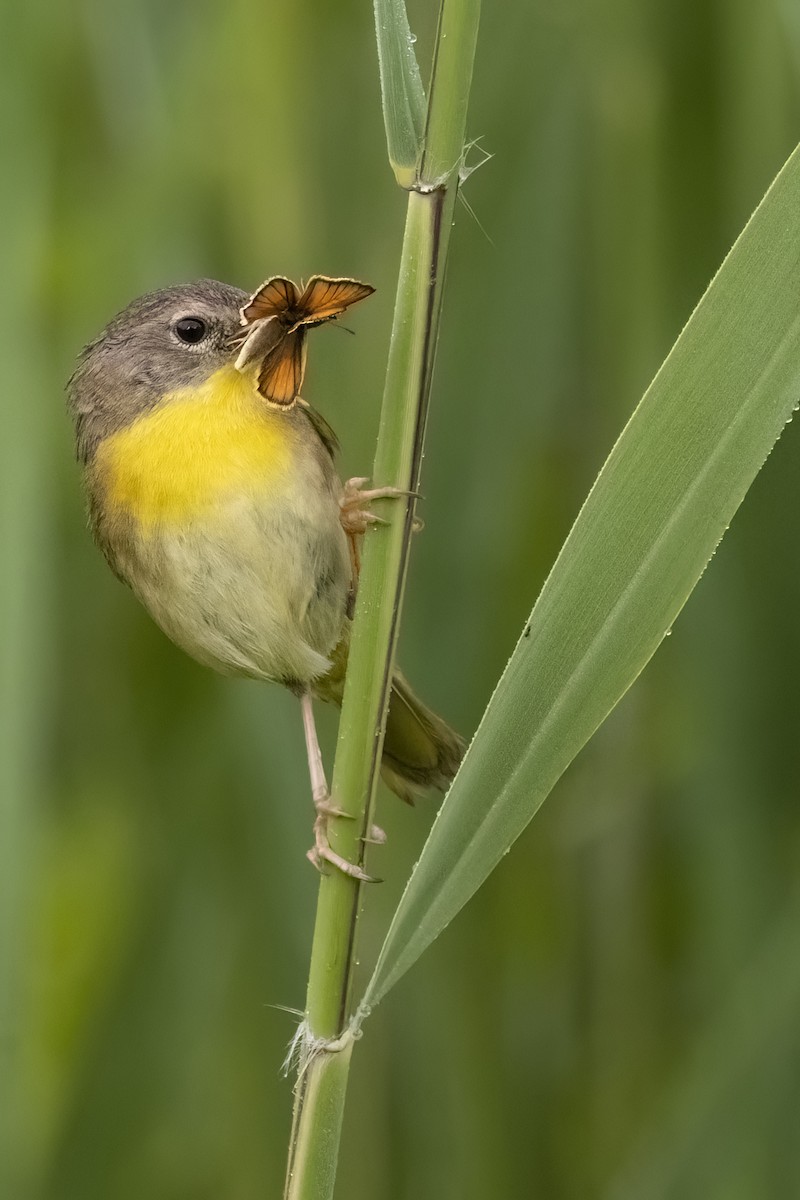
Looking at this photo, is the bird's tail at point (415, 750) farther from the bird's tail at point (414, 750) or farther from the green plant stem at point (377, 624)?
the green plant stem at point (377, 624)

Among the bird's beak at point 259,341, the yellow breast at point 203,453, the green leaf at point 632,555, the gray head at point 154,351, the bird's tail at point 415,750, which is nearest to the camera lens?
the green leaf at point 632,555

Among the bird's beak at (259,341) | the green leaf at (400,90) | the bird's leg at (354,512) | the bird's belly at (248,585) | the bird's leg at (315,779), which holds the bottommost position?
the bird's leg at (315,779)

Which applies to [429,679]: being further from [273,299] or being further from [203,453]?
[273,299]

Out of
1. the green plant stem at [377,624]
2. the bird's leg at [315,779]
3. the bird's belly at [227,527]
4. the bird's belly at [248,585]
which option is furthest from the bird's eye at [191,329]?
the green plant stem at [377,624]

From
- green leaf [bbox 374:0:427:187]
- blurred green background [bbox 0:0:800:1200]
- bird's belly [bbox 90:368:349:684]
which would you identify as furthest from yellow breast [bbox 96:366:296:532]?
green leaf [bbox 374:0:427:187]

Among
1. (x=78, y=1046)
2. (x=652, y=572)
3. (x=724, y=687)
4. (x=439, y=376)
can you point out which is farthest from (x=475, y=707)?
(x=652, y=572)

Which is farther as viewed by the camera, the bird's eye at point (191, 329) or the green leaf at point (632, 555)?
the bird's eye at point (191, 329)
